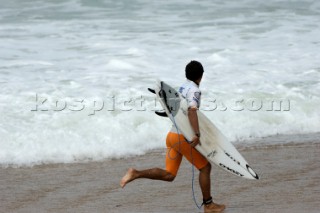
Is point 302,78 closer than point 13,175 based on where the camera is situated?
No

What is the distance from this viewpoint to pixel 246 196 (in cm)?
630

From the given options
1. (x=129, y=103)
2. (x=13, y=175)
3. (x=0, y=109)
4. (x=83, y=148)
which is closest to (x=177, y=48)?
(x=129, y=103)

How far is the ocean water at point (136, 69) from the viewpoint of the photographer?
8.80 m

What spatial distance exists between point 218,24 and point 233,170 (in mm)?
10277

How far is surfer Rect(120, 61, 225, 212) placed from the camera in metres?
5.48

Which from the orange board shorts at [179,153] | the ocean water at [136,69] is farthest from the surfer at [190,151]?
the ocean water at [136,69]

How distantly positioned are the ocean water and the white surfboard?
2.40 meters

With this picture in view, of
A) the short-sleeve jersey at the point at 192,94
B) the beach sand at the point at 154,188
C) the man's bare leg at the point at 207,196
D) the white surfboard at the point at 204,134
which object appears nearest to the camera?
the short-sleeve jersey at the point at 192,94

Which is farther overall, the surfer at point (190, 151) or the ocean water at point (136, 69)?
the ocean water at point (136, 69)

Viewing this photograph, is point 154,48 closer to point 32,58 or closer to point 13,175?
point 32,58

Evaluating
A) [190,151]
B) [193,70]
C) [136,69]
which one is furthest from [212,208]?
[136,69]

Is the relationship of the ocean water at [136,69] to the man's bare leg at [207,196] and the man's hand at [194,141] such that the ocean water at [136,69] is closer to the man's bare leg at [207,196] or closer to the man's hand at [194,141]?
the man's bare leg at [207,196]

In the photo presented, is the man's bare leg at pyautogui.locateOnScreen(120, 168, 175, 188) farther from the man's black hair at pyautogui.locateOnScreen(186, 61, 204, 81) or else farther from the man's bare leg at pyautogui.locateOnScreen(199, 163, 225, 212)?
the man's black hair at pyautogui.locateOnScreen(186, 61, 204, 81)

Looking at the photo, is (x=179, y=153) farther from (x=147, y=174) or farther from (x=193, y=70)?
(x=193, y=70)
